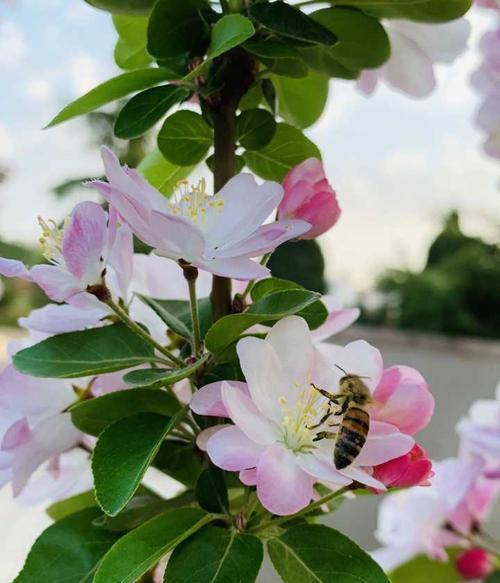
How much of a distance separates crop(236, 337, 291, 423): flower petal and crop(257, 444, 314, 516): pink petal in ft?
0.09

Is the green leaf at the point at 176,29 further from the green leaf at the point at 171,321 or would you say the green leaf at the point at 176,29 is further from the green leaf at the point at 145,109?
the green leaf at the point at 171,321

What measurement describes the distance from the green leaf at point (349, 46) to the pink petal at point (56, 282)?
0.19m

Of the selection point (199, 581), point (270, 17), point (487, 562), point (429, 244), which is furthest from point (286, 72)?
point (429, 244)

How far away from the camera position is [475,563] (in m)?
0.95

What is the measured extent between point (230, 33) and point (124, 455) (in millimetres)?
187

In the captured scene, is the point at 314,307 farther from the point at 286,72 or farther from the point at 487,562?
the point at 487,562

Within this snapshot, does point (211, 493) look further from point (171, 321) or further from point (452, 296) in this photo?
point (452, 296)

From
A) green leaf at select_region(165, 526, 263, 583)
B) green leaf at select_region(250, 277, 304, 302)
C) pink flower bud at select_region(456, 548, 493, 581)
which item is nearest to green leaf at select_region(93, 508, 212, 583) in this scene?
green leaf at select_region(165, 526, 263, 583)

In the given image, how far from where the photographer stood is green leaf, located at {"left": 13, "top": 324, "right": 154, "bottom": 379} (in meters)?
0.33

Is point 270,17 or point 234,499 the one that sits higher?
point 270,17

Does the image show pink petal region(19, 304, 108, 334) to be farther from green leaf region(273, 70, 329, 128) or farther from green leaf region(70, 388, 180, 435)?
green leaf region(273, 70, 329, 128)

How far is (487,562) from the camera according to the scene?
37.0 inches

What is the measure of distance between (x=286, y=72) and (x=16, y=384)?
22 centimetres

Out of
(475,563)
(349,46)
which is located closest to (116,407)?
(349,46)
